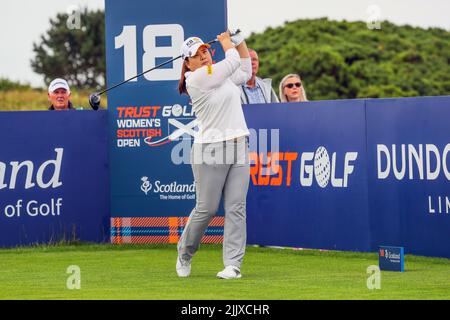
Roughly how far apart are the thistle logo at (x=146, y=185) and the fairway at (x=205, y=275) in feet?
2.02

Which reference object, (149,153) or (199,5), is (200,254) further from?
(199,5)

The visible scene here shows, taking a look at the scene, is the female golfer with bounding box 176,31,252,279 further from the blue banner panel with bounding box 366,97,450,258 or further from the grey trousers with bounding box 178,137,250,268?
the blue banner panel with bounding box 366,97,450,258

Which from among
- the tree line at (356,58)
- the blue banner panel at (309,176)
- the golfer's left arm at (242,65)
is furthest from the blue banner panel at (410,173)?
the tree line at (356,58)

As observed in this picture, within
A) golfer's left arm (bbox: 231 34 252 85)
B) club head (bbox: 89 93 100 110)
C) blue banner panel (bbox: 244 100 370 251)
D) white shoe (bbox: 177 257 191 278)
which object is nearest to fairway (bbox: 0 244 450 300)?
white shoe (bbox: 177 257 191 278)

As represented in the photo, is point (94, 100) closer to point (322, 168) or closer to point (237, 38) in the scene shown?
point (322, 168)

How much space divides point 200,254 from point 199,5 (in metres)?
2.72

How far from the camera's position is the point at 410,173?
12.9 m

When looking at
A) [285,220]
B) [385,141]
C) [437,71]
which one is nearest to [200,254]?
[285,220]

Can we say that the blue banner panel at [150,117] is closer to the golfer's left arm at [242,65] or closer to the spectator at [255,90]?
the spectator at [255,90]

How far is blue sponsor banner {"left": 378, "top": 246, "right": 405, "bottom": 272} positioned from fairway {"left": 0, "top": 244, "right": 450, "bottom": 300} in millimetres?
112

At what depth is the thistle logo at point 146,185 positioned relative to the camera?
15.2 m

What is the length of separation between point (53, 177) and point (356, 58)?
1920cm
